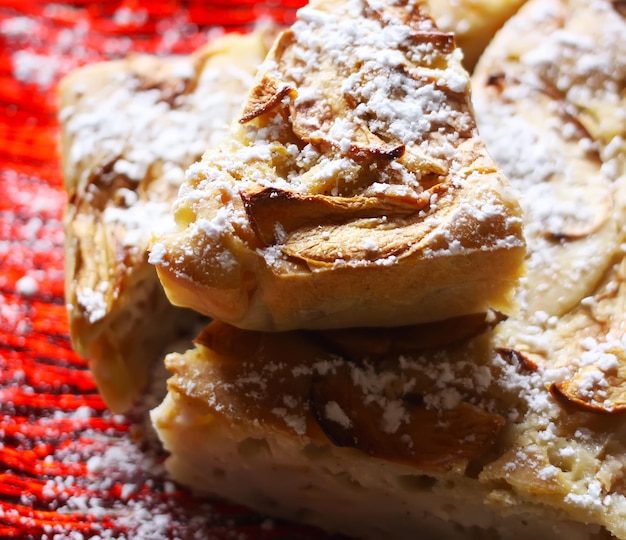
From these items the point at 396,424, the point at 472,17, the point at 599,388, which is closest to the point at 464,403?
the point at 396,424

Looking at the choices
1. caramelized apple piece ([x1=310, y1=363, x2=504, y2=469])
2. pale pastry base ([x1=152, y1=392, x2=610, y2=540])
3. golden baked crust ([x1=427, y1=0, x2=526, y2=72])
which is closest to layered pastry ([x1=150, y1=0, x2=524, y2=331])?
caramelized apple piece ([x1=310, y1=363, x2=504, y2=469])

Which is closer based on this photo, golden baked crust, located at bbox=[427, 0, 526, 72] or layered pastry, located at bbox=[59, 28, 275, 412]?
layered pastry, located at bbox=[59, 28, 275, 412]

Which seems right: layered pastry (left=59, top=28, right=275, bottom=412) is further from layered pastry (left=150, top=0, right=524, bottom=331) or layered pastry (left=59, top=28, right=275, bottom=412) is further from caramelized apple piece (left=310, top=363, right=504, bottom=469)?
caramelized apple piece (left=310, top=363, right=504, bottom=469)

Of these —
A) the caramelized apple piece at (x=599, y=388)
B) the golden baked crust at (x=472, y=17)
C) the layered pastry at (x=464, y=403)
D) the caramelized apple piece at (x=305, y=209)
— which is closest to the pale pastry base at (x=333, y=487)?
the layered pastry at (x=464, y=403)

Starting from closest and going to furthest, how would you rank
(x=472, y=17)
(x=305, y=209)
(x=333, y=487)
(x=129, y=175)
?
(x=305, y=209)
(x=333, y=487)
(x=129, y=175)
(x=472, y=17)

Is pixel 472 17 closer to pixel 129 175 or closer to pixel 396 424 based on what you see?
pixel 129 175
